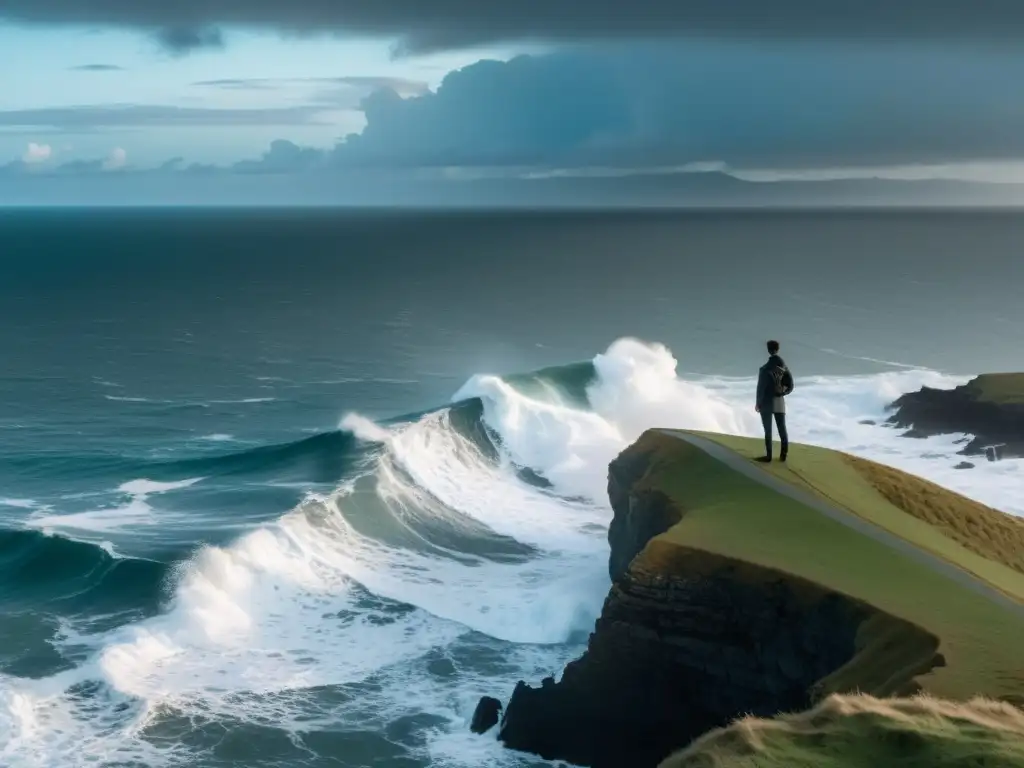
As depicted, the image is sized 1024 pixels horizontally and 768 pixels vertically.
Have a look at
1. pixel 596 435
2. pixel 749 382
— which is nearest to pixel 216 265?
pixel 749 382

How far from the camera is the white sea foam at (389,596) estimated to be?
77.9 feet

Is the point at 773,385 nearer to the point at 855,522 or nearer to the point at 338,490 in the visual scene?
the point at 855,522

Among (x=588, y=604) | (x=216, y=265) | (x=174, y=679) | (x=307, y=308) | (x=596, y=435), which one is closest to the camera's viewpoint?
(x=174, y=679)

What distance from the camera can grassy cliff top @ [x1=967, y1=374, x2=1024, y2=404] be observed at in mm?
52469

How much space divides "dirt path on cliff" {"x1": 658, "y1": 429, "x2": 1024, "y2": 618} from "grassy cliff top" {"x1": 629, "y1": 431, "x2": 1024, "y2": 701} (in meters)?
0.16

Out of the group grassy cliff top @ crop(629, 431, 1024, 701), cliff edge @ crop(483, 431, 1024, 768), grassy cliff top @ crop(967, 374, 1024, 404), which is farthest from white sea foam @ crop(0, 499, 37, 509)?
grassy cliff top @ crop(967, 374, 1024, 404)

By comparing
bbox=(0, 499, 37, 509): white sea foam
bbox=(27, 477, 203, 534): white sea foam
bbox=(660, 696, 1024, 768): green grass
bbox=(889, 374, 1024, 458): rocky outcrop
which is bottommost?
bbox=(0, 499, 37, 509): white sea foam

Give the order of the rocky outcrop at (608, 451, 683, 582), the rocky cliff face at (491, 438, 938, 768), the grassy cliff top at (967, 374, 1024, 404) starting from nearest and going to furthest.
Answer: the rocky cliff face at (491, 438, 938, 768) < the rocky outcrop at (608, 451, 683, 582) < the grassy cliff top at (967, 374, 1024, 404)

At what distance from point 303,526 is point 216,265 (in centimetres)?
12600

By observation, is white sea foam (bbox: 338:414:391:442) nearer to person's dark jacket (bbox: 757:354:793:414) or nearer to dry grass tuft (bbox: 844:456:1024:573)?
dry grass tuft (bbox: 844:456:1024:573)

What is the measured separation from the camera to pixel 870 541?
22312 millimetres

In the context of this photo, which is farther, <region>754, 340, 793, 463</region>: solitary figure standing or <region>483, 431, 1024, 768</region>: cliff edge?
<region>754, 340, 793, 463</region>: solitary figure standing

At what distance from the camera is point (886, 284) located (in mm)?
138750

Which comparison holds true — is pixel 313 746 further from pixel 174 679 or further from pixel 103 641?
pixel 103 641
